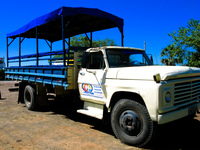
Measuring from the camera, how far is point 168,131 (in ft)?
15.4

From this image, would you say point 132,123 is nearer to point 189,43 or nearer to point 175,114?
point 175,114

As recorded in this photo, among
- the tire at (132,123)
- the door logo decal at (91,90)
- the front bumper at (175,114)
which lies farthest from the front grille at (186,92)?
the door logo decal at (91,90)

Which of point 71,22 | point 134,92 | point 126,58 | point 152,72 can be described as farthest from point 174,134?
point 71,22

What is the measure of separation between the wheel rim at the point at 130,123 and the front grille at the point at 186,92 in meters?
0.78

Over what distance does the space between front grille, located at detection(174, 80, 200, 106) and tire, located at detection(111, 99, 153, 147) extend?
2.19 ft

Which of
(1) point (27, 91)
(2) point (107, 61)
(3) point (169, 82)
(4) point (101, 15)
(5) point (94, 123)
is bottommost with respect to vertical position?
(5) point (94, 123)

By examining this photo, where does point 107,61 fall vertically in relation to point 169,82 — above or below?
above

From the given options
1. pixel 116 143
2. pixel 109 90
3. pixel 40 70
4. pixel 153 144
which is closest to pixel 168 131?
pixel 153 144

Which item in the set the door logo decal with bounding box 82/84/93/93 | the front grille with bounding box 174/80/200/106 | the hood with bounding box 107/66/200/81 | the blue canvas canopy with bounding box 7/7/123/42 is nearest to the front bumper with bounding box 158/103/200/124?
the front grille with bounding box 174/80/200/106

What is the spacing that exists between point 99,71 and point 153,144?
1.97m

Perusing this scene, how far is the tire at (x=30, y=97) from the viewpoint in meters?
6.90

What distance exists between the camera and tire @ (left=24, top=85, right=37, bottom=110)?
6.90 meters

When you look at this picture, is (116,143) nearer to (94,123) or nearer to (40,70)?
(94,123)

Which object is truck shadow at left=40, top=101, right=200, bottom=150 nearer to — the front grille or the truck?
the truck
